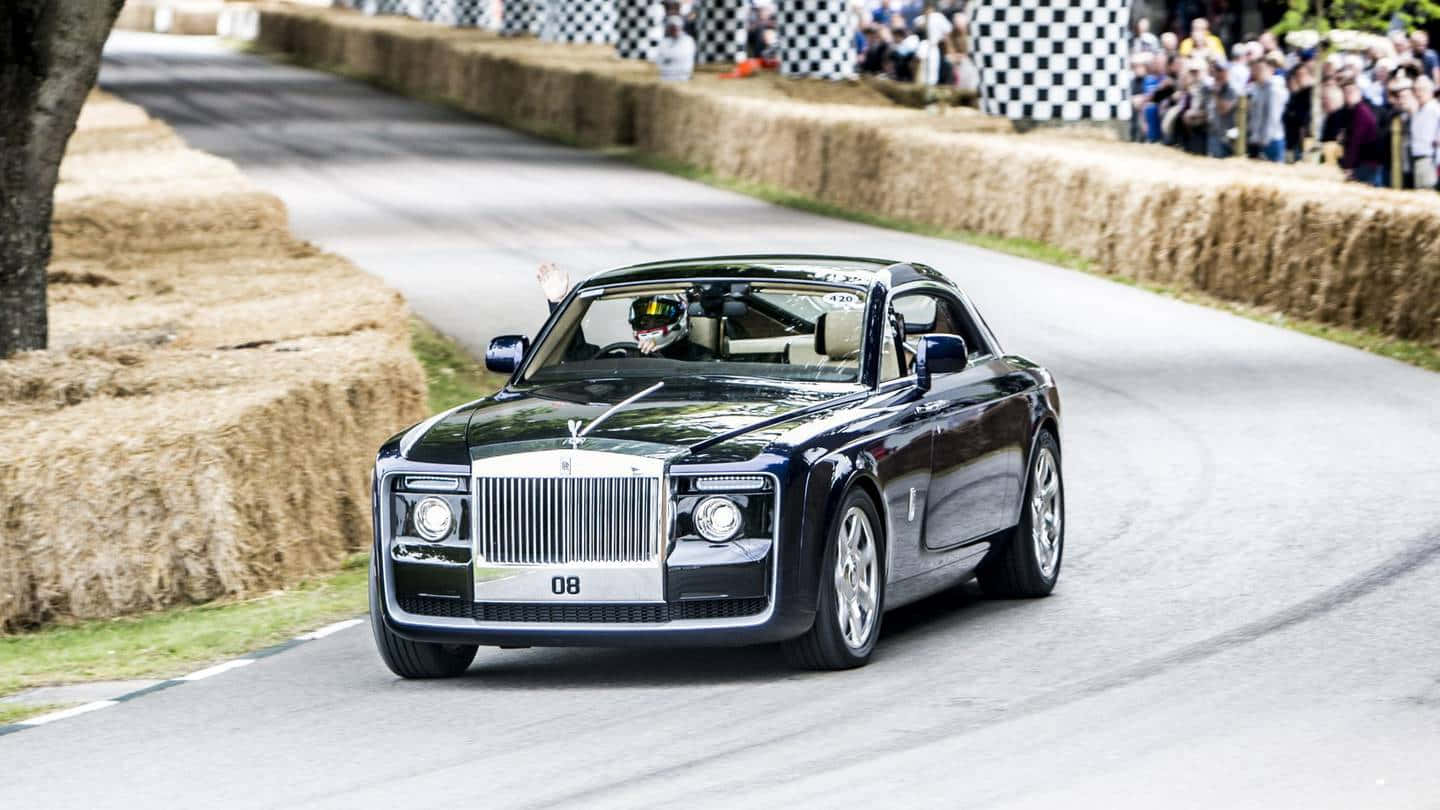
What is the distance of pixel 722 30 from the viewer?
5262 cm

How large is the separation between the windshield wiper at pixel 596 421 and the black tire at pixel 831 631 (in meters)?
0.89

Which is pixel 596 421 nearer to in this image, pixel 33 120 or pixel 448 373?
pixel 33 120

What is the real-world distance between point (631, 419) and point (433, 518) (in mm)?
765

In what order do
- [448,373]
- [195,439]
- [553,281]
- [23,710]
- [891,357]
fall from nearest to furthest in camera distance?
[23,710] < [891,357] < [553,281] < [195,439] < [448,373]

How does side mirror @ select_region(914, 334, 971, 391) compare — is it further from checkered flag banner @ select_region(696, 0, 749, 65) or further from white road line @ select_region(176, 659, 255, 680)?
checkered flag banner @ select_region(696, 0, 749, 65)

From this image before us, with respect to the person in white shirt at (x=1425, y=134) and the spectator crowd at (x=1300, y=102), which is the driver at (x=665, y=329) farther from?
the person in white shirt at (x=1425, y=134)

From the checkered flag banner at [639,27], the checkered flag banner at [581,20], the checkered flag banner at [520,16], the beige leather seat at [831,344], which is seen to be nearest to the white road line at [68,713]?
the beige leather seat at [831,344]

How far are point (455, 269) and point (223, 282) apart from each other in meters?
8.45

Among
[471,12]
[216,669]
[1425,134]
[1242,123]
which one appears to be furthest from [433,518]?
[471,12]

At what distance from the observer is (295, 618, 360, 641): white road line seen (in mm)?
10227

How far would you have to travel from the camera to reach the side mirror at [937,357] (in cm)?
967

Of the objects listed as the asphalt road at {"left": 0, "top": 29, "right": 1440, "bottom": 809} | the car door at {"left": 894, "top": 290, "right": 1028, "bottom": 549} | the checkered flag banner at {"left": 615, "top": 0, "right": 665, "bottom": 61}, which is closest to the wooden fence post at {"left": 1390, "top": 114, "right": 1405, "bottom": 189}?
the asphalt road at {"left": 0, "top": 29, "right": 1440, "bottom": 809}

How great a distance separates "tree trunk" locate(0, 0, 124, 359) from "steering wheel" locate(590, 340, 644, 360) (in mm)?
5324

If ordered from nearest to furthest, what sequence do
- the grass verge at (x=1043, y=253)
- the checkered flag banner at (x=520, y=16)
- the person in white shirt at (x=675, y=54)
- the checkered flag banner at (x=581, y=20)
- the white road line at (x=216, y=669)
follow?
the white road line at (x=216, y=669), the grass verge at (x=1043, y=253), the person in white shirt at (x=675, y=54), the checkered flag banner at (x=581, y=20), the checkered flag banner at (x=520, y=16)
